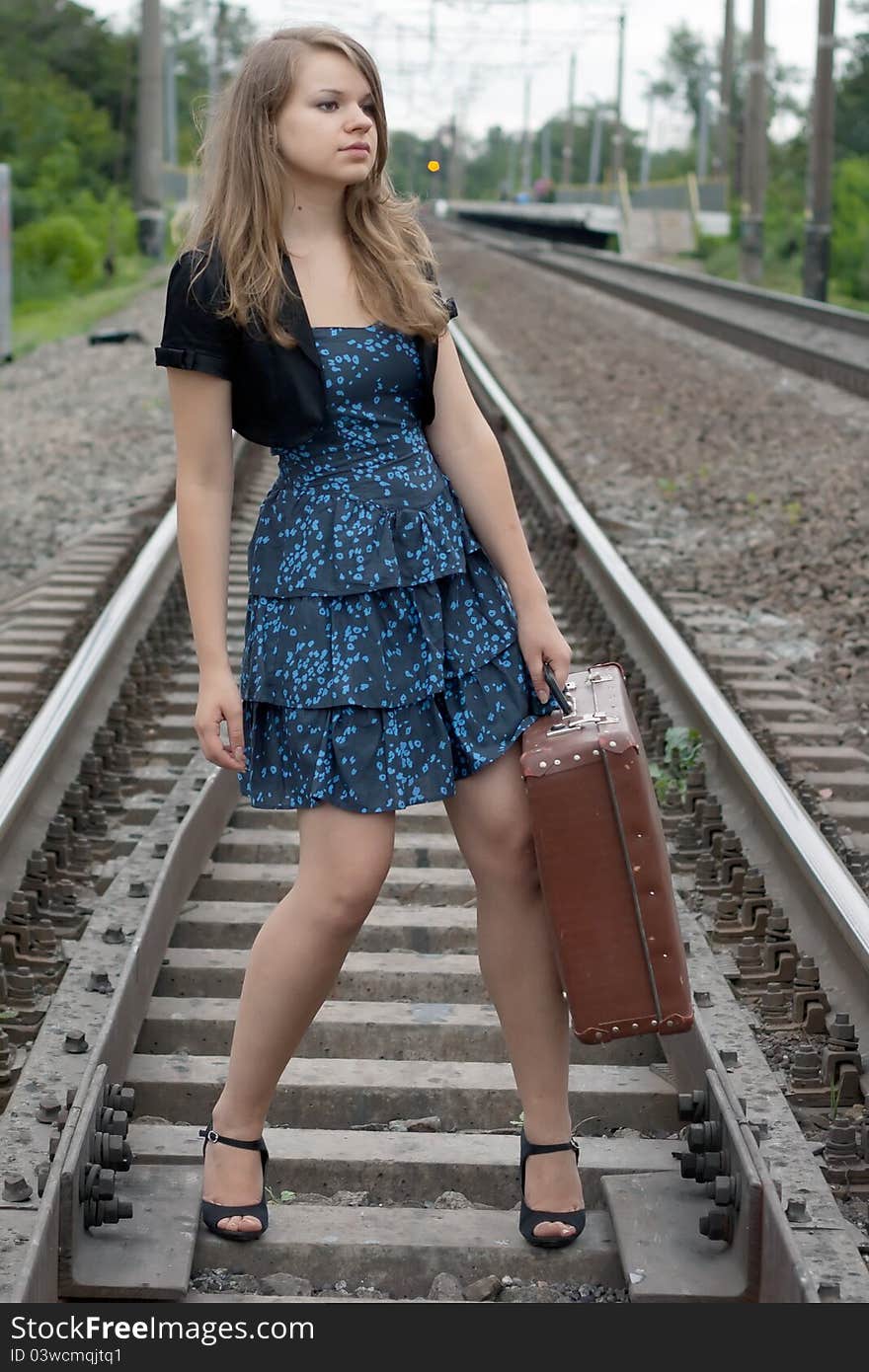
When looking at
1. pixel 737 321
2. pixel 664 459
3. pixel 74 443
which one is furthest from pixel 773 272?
pixel 74 443

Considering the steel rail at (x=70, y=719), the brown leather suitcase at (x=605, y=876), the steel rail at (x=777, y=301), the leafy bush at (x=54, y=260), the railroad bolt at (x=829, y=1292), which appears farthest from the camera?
the leafy bush at (x=54, y=260)

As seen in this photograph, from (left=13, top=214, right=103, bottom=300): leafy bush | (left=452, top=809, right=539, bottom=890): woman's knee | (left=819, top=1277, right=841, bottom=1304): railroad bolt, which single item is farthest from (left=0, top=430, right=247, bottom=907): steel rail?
(left=13, top=214, right=103, bottom=300): leafy bush

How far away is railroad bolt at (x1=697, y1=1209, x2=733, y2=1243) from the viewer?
106 inches

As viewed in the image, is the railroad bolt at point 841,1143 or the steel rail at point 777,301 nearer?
the railroad bolt at point 841,1143

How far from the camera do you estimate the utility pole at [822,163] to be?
24812 mm

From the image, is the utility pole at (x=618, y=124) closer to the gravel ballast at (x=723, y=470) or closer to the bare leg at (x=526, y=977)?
the gravel ballast at (x=723, y=470)

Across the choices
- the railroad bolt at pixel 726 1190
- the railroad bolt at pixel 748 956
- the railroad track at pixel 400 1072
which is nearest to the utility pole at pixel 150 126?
the railroad track at pixel 400 1072

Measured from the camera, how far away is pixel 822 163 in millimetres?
25094

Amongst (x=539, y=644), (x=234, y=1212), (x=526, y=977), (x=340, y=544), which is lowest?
(x=234, y=1212)

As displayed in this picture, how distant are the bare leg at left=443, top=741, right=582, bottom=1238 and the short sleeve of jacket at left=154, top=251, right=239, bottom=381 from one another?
0.70 metres

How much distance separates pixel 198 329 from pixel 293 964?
93cm

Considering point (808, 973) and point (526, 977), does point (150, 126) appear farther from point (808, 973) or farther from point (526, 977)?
point (526, 977)

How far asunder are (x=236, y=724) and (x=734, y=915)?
174 cm

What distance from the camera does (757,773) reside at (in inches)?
180
